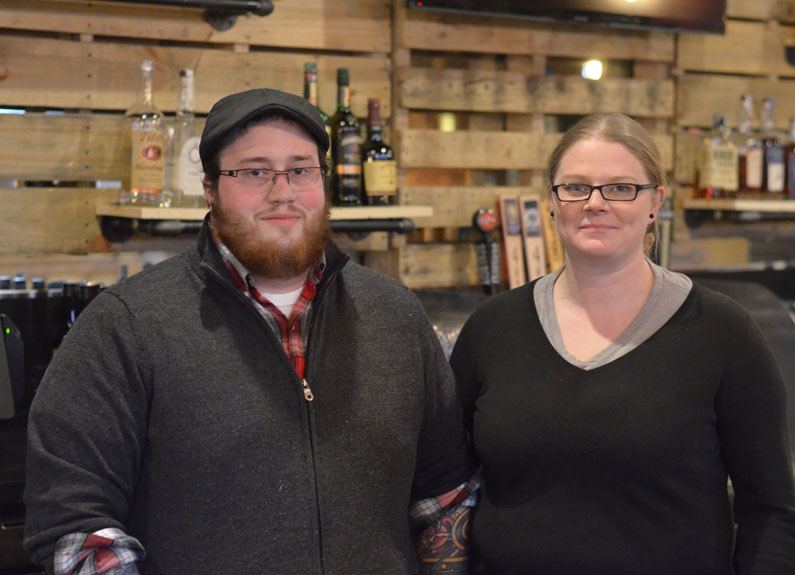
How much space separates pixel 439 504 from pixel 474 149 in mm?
1581

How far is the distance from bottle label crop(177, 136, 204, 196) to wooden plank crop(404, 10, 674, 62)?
814 millimetres

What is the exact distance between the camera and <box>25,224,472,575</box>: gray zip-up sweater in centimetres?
138

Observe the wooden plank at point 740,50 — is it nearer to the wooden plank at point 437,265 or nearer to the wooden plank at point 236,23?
the wooden plank at point 437,265

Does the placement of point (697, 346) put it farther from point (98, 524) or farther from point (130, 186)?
point (130, 186)

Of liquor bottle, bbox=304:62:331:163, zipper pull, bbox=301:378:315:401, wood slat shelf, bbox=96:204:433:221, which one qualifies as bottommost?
zipper pull, bbox=301:378:315:401

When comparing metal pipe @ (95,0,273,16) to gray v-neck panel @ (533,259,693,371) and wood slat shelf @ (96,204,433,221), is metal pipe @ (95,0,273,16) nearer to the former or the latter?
wood slat shelf @ (96,204,433,221)

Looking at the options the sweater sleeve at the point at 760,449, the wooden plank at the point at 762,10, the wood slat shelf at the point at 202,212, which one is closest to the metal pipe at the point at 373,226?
the wood slat shelf at the point at 202,212

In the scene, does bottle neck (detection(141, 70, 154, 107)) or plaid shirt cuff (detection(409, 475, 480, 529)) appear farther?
bottle neck (detection(141, 70, 154, 107))

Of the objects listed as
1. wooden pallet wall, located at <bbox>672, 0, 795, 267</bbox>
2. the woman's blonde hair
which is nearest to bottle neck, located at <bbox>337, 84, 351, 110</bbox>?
the woman's blonde hair

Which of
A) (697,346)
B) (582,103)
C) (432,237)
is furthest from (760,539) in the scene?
(582,103)

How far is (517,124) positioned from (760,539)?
6.10 feet

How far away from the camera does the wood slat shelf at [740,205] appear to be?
328cm

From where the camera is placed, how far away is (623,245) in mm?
1631

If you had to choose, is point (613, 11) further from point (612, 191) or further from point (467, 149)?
point (612, 191)
